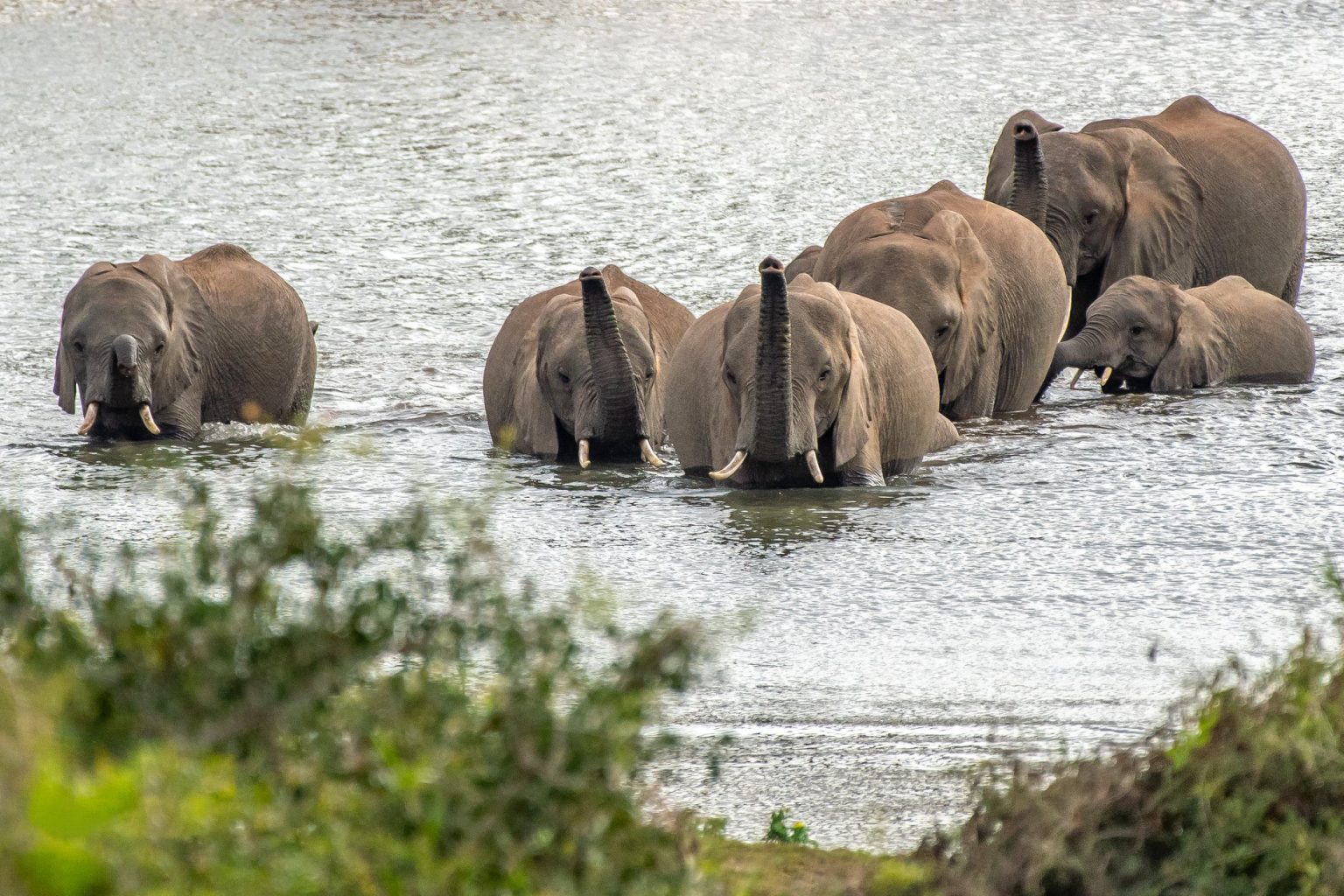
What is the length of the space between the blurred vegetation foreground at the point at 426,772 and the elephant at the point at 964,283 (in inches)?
237

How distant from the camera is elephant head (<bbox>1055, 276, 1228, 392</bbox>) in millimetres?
11234

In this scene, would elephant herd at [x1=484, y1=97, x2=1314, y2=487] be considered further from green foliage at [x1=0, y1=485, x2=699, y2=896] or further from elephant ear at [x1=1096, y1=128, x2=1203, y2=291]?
green foliage at [x1=0, y1=485, x2=699, y2=896]

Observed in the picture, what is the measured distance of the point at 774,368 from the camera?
25.7 ft

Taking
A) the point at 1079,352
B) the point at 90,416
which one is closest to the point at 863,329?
the point at 1079,352

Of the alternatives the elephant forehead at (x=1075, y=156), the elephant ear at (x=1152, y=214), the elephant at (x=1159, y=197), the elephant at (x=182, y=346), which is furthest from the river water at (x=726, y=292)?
the elephant forehead at (x=1075, y=156)

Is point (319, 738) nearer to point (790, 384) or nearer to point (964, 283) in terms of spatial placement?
point (790, 384)

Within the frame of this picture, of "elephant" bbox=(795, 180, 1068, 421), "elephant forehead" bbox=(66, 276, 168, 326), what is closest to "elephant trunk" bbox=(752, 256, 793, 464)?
"elephant" bbox=(795, 180, 1068, 421)

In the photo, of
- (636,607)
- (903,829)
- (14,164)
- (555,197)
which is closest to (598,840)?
(903,829)

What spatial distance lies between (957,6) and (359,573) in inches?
865

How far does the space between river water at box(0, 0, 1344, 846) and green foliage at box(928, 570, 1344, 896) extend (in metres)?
0.39

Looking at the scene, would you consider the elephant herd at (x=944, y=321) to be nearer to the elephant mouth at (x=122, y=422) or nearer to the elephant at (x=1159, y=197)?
the elephant at (x=1159, y=197)

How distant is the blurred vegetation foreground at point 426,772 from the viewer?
2.37 meters

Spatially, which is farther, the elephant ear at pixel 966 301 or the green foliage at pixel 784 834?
the elephant ear at pixel 966 301

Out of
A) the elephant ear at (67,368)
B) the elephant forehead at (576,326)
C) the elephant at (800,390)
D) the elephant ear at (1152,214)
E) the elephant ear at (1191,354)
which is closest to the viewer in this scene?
the elephant at (800,390)
